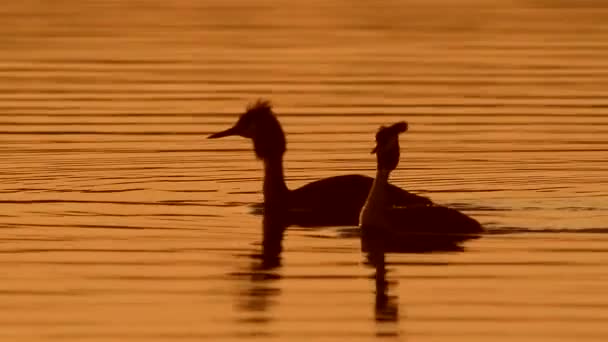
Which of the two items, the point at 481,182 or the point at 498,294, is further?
the point at 481,182

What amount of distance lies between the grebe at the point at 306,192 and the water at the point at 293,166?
1.18ft

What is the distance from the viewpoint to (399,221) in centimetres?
2117

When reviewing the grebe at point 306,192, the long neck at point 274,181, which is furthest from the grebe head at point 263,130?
the long neck at point 274,181

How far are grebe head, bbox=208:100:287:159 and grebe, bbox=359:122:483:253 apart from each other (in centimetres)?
273

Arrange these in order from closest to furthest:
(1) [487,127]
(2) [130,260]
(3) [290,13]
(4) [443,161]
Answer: (2) [130,260] → (4) [443,161] → (1) [487,127] → (3) [290,13]

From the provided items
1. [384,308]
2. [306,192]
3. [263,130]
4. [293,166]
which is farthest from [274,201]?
[384,308]

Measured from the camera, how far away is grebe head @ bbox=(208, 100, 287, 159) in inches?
945

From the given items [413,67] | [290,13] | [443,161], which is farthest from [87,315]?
[290,13]

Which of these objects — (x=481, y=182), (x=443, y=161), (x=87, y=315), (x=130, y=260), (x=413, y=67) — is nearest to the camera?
(x=87, y=315)

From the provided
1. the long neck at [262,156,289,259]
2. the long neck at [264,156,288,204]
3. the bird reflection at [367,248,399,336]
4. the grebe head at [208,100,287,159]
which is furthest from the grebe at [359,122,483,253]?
the grebe head at [208,100,287,159]

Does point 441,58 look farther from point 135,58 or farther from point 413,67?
point 135,58

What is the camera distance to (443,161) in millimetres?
25484

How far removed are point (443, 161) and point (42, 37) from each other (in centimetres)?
1505

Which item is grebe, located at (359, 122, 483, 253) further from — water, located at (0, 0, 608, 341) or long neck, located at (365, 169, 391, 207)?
water, located at (0, 0, 608, 341)
